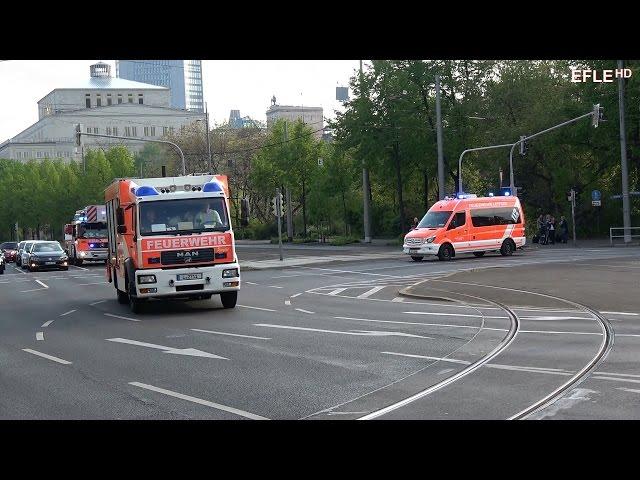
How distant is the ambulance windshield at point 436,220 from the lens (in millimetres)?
43219

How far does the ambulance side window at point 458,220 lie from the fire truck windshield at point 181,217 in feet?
70.2

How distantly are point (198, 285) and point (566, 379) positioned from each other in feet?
39.5

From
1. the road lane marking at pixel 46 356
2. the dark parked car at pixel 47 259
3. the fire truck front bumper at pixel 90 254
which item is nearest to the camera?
the road lane marking at pixel 46 356

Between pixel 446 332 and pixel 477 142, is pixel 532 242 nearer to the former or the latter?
pixel 477 142

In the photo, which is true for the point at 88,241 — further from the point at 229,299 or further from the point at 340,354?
the point at 340,354

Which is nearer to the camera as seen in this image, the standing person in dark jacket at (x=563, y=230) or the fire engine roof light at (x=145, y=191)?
the fire engine roof light at (x=145, y=191)

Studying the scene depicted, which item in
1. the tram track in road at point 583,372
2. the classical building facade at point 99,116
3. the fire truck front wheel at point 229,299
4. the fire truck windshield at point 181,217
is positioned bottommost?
the tram track in road at point 583,372

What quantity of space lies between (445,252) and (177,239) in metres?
22.3

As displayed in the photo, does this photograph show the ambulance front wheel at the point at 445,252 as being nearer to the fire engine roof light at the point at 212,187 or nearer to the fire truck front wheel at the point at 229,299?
the fire truck front wheel at the point at 229,299

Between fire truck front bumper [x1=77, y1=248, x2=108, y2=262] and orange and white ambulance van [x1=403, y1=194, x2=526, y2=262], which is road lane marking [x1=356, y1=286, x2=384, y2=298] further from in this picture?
fire truck front bumper [x1=77, y1=248, x2=108, y2=262]

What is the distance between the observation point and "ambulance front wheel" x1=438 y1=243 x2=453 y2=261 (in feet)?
141

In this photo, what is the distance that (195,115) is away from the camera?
4970 inches

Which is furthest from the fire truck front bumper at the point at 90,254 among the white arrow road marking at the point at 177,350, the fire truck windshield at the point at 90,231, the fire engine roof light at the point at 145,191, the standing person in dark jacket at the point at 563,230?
the white arrow road marking at the point at 177,350
